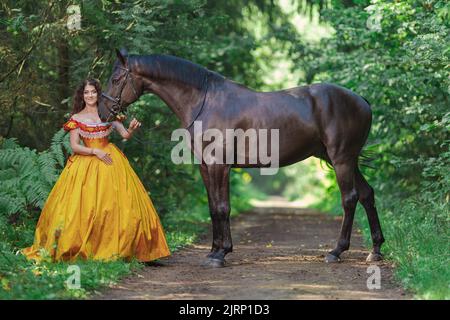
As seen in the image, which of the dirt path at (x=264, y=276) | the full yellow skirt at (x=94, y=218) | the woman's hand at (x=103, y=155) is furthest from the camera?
the woman's hand at (x=103, y=155)

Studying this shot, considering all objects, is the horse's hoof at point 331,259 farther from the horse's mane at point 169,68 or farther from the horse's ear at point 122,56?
the horse's ear at point 122,56

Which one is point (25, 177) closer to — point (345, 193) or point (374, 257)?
point (345, 193)

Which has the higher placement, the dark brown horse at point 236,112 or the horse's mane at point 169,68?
the horse's mane at point 169,68

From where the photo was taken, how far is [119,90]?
296 inches

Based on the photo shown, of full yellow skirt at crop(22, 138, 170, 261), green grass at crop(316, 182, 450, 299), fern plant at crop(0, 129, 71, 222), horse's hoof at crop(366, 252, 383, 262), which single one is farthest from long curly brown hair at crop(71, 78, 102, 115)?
green grass at crop(316, 182, 450, 299)

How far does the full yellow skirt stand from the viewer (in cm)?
702

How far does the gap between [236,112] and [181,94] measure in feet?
2.15

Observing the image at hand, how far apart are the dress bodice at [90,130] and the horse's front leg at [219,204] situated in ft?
3.79

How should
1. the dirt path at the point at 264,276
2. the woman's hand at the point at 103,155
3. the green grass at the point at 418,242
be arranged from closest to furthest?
the dirt path at the point at 264,276 < the green grass at the point at 418,242 < the woman's hand at the point at 103,155

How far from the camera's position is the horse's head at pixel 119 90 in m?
7.49

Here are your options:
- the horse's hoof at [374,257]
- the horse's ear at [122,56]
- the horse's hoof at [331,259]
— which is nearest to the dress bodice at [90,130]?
the horse's ear at [122,56]

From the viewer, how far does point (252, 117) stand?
24.9 ft

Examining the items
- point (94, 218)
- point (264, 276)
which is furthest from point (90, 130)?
point (264, 276)
